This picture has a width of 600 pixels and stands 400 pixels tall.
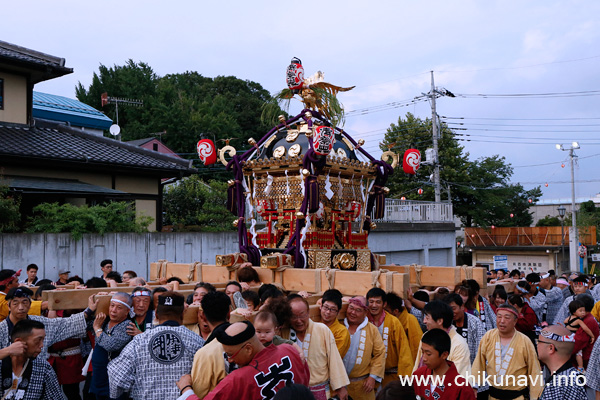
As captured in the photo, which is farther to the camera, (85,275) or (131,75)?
(131,75)

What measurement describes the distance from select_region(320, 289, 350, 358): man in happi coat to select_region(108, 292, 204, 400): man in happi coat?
1.49 meters

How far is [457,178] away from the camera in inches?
1141

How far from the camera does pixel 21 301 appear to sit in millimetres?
4297

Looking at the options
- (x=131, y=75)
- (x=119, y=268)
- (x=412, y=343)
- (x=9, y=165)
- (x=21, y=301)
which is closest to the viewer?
(x=21, y=301)

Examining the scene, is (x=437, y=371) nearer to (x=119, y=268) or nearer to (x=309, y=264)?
(x=309, y=264)

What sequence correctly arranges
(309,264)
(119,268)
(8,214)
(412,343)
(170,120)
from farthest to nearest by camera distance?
(170,120), (119,268), (8,214), (309,264), (412,343)

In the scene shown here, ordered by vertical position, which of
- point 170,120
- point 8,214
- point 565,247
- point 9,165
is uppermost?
point 170,120

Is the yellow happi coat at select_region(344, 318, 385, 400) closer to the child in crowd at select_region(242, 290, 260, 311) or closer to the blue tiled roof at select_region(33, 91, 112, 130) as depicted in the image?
the child in crowd at select_region(242, 290, 260, 311)

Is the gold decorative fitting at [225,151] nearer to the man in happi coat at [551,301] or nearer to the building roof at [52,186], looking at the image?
the building roof at [52,186]

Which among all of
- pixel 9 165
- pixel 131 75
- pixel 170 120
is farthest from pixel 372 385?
pixel 131 75

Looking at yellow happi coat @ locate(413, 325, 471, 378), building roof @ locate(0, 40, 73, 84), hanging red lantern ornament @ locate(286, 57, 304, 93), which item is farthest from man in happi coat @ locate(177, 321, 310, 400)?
building roof @ locate(0, 40, 73, 84)

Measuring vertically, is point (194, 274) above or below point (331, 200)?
below

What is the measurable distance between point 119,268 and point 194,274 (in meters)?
3.30

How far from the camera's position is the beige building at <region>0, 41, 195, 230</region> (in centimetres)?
1137
